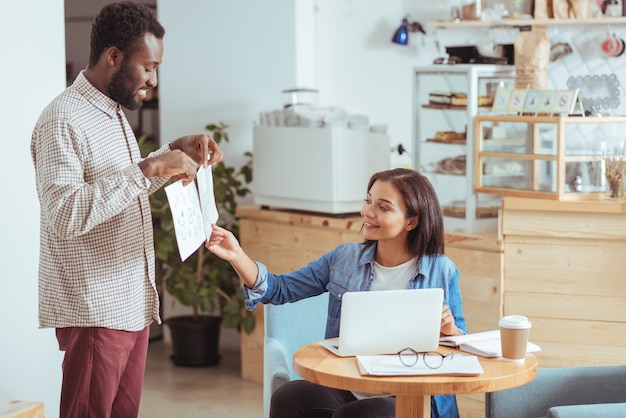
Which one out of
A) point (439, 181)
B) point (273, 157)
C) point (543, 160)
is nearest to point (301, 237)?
point (273, 157)

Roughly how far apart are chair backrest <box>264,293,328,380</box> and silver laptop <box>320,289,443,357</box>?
24.4 inches

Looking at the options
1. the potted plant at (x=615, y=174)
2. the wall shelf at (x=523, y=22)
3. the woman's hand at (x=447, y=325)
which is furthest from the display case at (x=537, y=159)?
the woman's hand at (x=447, y=325)

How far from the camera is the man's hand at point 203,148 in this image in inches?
99.6

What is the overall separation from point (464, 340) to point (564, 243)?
3.96 feet

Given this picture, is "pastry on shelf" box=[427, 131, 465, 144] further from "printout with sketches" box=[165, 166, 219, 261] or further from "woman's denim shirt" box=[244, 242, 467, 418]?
"printout with sketches" box=[165, 166, 219, 261]

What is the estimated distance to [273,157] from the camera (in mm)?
4430

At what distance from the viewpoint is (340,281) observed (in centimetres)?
273

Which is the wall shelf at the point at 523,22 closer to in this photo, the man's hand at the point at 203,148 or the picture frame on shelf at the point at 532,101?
the picture frame on shelf at the point at 532,101

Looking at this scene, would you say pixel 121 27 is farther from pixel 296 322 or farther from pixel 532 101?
pixel 532 101

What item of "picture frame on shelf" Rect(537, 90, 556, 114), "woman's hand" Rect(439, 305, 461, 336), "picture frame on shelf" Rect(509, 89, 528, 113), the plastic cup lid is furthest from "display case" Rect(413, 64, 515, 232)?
the plastic cup lid

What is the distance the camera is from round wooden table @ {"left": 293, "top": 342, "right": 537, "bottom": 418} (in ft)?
6.84

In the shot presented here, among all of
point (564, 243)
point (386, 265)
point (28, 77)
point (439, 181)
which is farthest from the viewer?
point (439, 181)

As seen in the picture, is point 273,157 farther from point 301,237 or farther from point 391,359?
point 391,359

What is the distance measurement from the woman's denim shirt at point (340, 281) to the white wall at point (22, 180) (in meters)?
1.00
